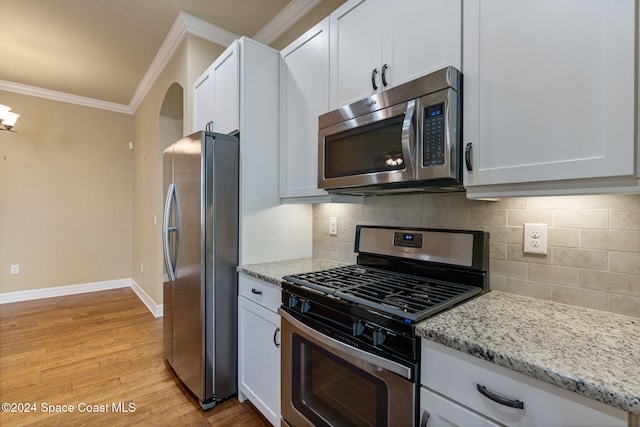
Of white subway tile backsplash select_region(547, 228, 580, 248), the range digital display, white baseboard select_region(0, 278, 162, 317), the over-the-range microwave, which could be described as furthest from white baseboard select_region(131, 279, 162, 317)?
white subway tile backsplash select_region(547, 228, 580, 248)

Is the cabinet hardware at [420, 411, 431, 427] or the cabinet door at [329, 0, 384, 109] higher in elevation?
the cabinet door at [329, 0, 384, 109]

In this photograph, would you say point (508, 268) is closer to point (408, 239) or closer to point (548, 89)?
point (408, 239)

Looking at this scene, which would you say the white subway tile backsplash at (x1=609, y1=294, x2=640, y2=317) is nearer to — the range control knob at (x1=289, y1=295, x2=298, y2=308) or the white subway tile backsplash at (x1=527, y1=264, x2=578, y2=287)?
the white subway tile backsplash at (x1=527, y1=264, x2=578, y2=287)

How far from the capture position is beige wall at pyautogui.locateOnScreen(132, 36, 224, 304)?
2.71 metres

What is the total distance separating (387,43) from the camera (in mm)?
1351

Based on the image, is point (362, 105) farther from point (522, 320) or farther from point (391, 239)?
point (522, 320)

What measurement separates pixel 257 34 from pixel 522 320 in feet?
9.88

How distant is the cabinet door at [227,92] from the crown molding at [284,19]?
748 millimetres

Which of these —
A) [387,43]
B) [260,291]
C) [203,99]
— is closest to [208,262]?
[260,291]

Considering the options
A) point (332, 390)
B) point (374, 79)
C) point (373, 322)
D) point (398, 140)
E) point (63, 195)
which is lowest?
point (332, 390)

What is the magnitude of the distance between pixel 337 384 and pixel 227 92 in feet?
6.13

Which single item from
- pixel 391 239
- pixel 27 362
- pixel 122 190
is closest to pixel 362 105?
pixel 391 239

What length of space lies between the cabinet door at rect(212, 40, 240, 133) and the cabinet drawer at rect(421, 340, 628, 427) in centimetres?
170

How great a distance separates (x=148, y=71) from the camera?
→ 3.55 metres
